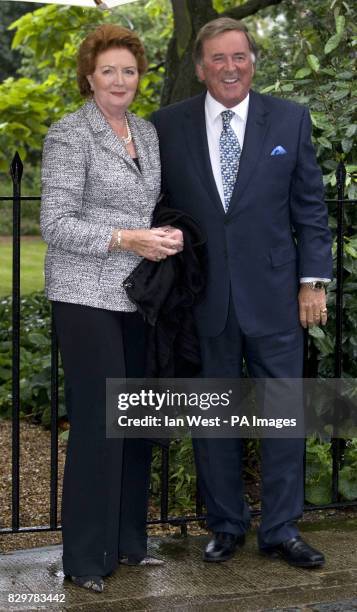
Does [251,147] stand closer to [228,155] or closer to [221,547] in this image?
[228,155]

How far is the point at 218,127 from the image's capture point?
4.30 metres

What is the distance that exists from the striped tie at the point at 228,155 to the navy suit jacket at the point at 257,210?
0.16ft

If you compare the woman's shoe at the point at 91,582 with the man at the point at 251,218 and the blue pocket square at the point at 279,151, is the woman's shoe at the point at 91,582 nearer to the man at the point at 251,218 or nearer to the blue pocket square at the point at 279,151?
the man at the point at 251,218

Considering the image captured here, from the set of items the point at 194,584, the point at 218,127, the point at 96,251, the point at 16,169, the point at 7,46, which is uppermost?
the point at 7,46

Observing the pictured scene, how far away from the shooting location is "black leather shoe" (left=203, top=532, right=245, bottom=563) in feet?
14.5

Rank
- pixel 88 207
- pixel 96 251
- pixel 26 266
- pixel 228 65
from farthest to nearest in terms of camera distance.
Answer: pixel 26 266
pixel 228 65
pixel 88 207
pixel 96 251

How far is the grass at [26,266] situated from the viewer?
13742 mm

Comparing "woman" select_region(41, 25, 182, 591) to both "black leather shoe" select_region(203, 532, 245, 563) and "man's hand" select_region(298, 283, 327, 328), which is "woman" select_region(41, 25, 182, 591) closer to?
"black leather shoe" select_region(203, 532, 245, 563)

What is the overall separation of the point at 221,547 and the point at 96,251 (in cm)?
135

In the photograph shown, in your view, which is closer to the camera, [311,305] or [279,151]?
[279,151]

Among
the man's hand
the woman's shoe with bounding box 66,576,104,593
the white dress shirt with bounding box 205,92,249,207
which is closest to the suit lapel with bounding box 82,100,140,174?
the white dress shirt with bounding box 205,92,249,207

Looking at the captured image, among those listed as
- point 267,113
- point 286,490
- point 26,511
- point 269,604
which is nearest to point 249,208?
point 267,113

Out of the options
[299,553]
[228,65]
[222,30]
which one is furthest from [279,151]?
[299,553]

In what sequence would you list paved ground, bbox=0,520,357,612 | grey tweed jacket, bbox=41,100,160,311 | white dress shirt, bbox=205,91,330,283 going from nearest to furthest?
grey tweed jacket, bbox=41,100,160,311 < paved ground, bbox=0,520,357,612 < white dress shirt, bbox=205,91,330,283
